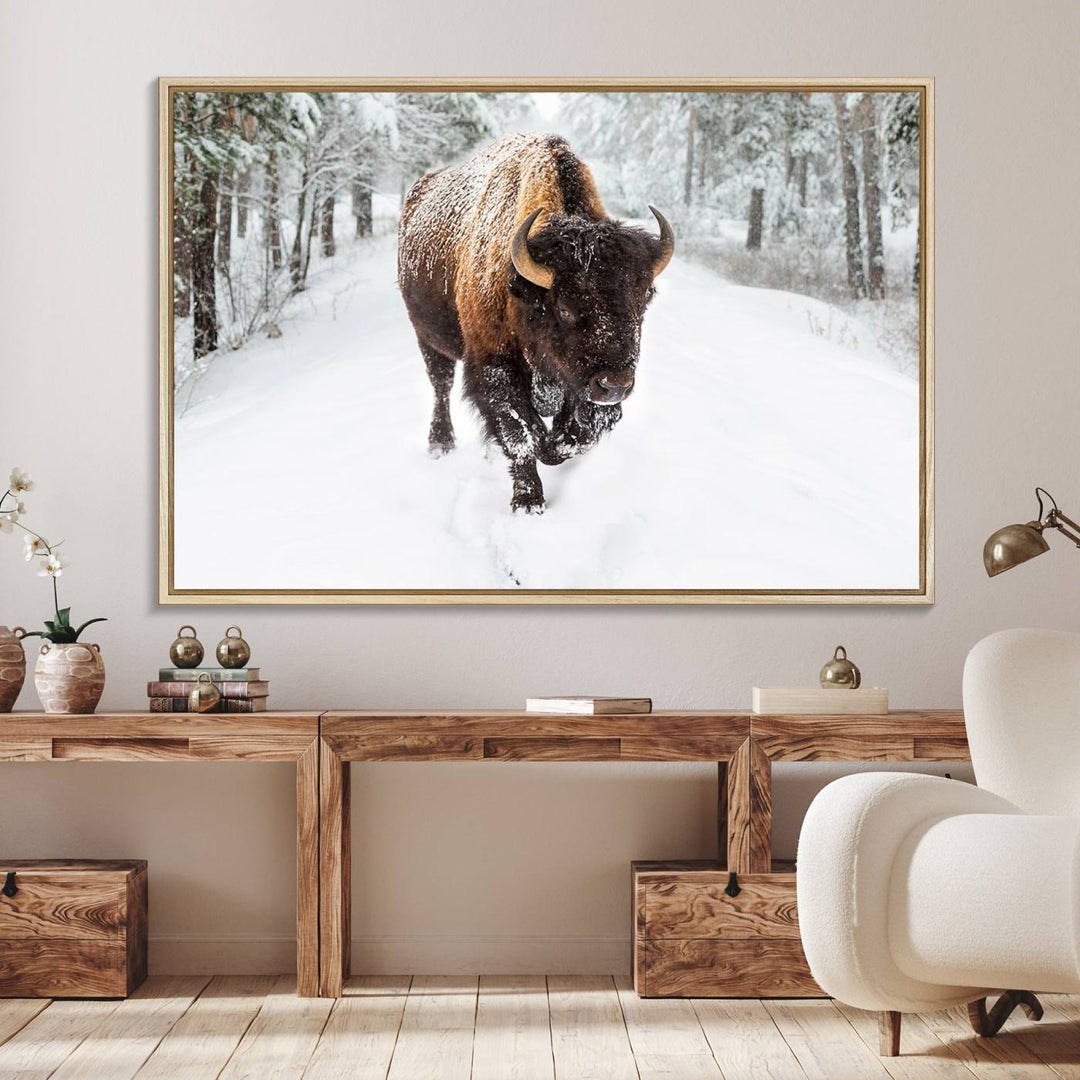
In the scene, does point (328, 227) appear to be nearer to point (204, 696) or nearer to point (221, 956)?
point (204, 696)

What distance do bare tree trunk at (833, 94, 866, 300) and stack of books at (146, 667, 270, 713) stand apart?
1.83m

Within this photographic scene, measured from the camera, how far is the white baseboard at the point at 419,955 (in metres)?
3.17

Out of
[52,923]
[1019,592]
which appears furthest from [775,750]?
[52,923]

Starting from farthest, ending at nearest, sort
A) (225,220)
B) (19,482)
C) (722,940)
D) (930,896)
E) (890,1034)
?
(225,220)
(19,482)
(722,940)
(890,1034)
(930,896)

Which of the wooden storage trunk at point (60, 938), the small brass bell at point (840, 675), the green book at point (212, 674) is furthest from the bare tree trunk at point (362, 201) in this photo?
the wooden storage trunk at point (60, 938)

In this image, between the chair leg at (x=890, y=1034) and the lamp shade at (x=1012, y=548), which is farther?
the lamp shade at (x=1012, y=548)

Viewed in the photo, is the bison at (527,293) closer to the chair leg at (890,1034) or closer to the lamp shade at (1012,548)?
the lamp shade at (1012,548)

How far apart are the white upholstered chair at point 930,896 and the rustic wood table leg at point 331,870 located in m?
1.10

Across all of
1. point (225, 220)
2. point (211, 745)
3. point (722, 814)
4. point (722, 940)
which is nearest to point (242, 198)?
point (225, 220)

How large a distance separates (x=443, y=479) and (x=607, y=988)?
132cm

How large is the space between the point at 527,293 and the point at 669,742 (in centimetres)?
120

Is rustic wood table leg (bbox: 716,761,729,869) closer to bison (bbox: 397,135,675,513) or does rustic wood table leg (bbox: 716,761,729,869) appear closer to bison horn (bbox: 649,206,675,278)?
bison (bbox: 397,135,675,513)

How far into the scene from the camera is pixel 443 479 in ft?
10.7

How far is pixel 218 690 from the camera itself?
116 inches
